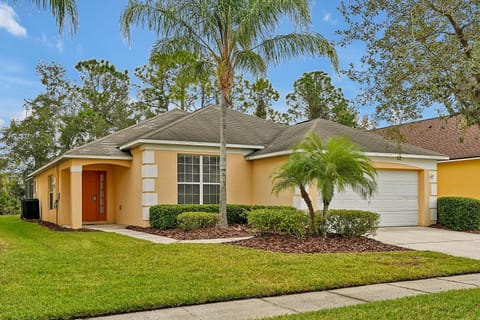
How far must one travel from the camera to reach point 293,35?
46.3 feet

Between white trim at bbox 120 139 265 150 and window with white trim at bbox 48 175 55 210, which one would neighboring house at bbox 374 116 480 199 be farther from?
window with white trim at bbox 48 175 55 210

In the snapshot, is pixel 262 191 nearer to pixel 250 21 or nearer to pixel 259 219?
pixel 259 219

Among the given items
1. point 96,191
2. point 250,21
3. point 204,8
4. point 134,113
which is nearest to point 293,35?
point 250,21

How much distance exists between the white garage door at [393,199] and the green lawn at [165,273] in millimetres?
6367

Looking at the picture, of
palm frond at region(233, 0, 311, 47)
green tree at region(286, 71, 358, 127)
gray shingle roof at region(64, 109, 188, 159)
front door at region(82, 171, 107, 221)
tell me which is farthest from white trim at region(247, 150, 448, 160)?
green tree at region(286, 71, 358, 127)

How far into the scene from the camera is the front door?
1934cm

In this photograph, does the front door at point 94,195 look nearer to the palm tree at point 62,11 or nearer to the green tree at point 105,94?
the palm tree at point 62,11

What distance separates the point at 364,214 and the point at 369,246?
129cm

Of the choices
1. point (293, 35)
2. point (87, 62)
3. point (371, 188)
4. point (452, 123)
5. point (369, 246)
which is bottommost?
point (369, 246)

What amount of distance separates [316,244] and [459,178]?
39.8 ft

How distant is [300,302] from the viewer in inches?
234

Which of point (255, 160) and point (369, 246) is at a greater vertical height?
point (255, 160)

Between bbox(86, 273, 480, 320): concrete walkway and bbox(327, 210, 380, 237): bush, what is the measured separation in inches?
176

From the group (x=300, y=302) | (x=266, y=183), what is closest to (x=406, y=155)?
(x=266, y=183)
